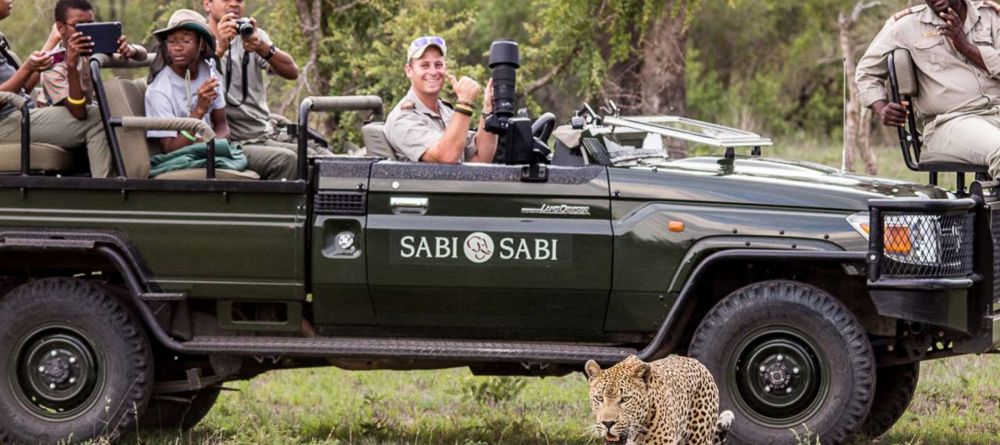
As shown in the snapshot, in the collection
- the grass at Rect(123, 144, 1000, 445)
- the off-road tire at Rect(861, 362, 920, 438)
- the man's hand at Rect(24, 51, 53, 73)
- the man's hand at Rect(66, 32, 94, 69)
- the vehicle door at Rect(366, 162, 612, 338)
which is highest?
the man's hand at Rect(66, 32, 94, 69)

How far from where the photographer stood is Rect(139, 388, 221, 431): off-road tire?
7.61 m

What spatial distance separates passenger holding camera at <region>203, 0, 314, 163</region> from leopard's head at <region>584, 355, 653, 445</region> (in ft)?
7.13

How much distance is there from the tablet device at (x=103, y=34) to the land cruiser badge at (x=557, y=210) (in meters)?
1.92

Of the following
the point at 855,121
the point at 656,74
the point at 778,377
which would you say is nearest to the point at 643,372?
the point at 778,377

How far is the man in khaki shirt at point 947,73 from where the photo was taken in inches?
281

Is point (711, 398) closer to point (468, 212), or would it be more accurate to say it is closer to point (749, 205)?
point (749, 205)

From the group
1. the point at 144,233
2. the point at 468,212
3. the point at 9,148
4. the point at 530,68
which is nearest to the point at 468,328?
the point at 468,212

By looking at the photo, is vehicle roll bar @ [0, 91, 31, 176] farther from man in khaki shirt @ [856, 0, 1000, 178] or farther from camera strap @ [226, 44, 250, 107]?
man in khaki shirt @ [856, 0, 1000, 178]

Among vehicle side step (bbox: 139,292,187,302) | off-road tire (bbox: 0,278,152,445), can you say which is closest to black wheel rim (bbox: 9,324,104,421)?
off-road tire (bbox: 0,278,152,445)

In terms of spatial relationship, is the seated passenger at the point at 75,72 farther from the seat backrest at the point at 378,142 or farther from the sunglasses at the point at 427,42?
the sunglasses at the point at 427,42

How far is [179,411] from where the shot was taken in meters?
7.75

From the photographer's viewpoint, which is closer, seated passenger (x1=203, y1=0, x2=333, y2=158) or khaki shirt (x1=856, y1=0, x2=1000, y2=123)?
khaki shirt (x1=856, y1=0, x2=1000, y2=123)

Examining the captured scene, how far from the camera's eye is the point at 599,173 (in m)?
6.54

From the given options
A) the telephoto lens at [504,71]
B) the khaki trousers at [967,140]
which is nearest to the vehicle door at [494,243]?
the telephoto lens at [504,71]
